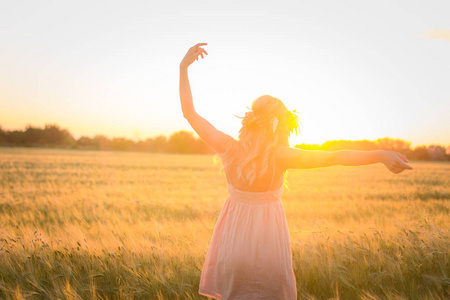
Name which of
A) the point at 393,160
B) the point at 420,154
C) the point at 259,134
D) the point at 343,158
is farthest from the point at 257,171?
the point at 420,154

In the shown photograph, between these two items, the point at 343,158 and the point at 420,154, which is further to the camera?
the point at 420,154

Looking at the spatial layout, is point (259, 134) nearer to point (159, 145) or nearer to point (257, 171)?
point (257, 171)

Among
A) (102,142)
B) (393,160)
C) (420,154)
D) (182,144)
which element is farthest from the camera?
(182,144)

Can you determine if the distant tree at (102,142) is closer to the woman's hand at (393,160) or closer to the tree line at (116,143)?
the tree line at (116,143)

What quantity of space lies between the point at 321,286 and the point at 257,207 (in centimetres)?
159

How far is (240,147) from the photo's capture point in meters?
1.97

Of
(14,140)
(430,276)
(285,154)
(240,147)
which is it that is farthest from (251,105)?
(14,140)

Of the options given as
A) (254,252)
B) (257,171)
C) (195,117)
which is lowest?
(254,252)

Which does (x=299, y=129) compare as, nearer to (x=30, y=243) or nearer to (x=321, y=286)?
(x=321, y=286)

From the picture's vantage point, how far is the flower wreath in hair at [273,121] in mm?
1897

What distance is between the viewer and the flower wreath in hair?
74.7 inches

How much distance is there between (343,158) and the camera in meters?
1.62

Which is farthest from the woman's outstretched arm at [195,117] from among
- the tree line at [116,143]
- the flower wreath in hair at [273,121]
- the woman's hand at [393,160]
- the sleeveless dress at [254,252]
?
the tree line at [116,143]

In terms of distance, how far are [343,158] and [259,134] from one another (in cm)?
53
